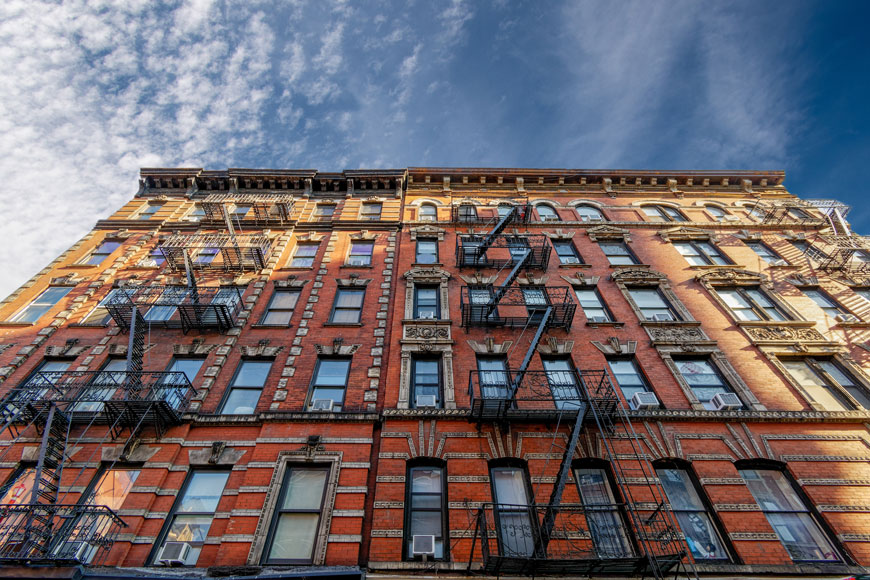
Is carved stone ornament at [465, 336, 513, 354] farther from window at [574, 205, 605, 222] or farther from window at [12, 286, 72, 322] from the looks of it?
window at [12, 286, 72, 322]

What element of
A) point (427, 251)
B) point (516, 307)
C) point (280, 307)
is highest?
point (427, 251)

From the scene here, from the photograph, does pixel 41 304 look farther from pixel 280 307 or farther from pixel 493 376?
pixel 493 376

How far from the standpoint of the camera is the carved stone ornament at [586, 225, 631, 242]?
Result: 21281 mm

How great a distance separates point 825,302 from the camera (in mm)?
17984

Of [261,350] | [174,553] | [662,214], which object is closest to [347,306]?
[261,350]

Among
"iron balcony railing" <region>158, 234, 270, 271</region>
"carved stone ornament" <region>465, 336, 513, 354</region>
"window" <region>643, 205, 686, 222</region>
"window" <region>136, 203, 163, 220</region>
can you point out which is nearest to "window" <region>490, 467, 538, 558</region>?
"carved stone ornament" <region>465, 336, 513, 354</region>

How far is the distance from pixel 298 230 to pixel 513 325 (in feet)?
37.2

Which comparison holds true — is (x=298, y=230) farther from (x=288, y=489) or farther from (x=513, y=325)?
(x=288, y=489)

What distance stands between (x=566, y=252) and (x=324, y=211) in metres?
11.7

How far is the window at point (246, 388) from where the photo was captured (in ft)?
45.0

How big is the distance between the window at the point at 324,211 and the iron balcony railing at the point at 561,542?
16.2 m

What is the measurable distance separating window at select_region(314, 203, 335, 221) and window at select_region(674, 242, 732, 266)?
15873 millimetres

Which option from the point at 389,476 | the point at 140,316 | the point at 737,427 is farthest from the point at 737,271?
the point at 140,316

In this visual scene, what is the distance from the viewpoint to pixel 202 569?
9.98 meters
